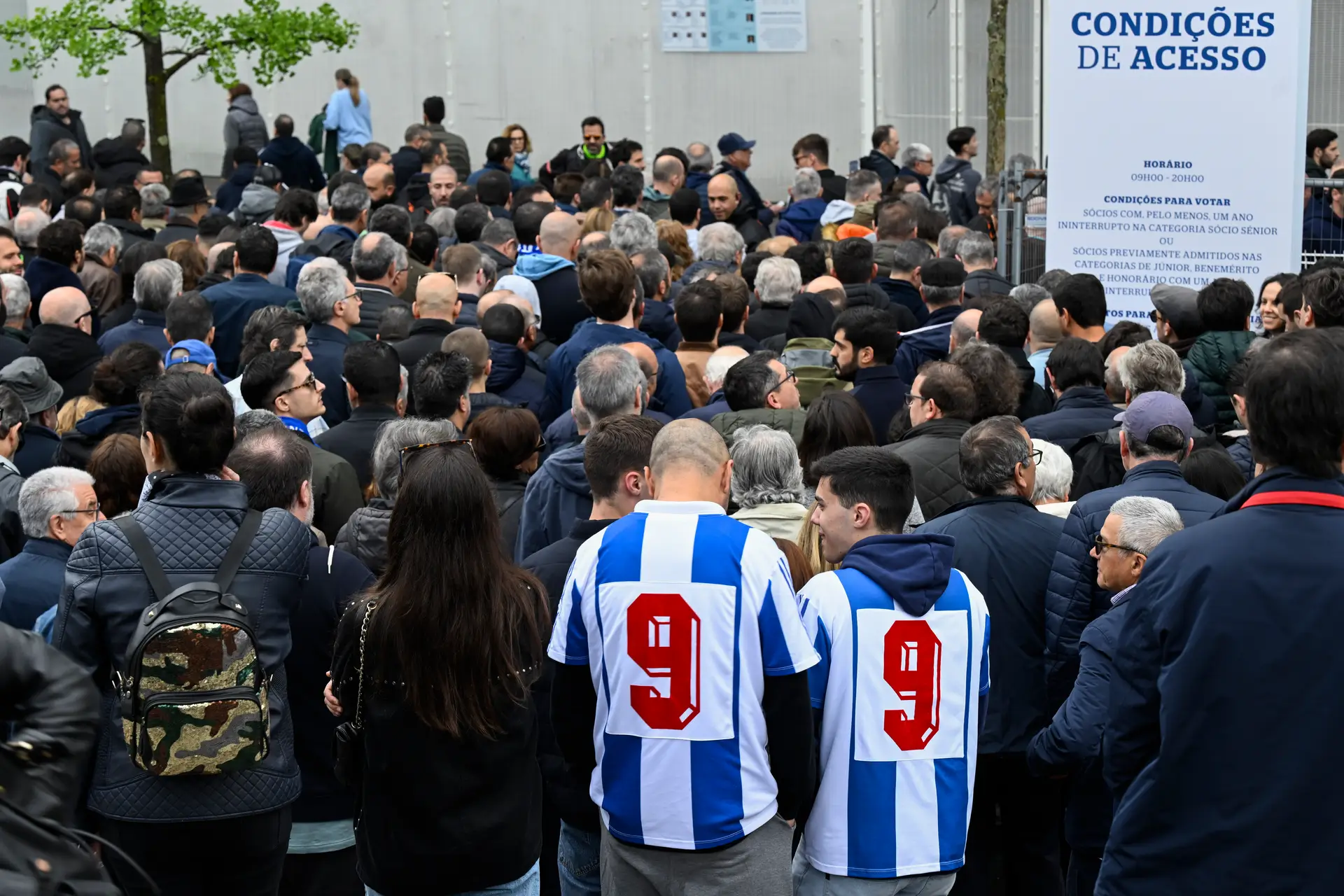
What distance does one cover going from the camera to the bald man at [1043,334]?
7957mm

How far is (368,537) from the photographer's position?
5.00 meters

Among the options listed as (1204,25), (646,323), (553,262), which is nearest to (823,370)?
(646,323)

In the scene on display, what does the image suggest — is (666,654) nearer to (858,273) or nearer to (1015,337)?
(1015,337)

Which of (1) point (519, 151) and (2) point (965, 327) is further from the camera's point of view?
(1) point (519, 151)

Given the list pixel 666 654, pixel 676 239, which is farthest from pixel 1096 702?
pixel 676 239

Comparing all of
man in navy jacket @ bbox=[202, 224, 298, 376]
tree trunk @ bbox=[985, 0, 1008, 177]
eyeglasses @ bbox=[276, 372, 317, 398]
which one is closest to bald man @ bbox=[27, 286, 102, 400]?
man in navy jacket @ bbox=[202, 224, 298, 376]

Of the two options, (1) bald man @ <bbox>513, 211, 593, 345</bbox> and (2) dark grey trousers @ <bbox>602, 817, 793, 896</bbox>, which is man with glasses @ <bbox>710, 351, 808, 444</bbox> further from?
(1) bald man @ <bbox>513, 211, 593, 345</bbox>

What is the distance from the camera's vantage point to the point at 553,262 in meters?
9.48

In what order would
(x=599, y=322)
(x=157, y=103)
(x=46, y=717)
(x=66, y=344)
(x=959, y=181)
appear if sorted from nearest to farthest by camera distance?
(x=46, y=717) → (x=599, y=322) → (x=66, y=344) → (x=959, y=181) → (x=157, y=103)

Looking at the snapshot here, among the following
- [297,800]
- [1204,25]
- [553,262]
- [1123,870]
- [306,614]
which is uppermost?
[1204,25]

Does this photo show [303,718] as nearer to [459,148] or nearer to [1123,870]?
[1123,870]

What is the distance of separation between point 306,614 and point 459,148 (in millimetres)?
14095

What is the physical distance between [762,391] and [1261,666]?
3.49m

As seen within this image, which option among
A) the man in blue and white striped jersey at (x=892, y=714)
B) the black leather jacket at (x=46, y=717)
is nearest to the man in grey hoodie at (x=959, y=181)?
the man in blue and white striped jersey at (x=892, y=714)
